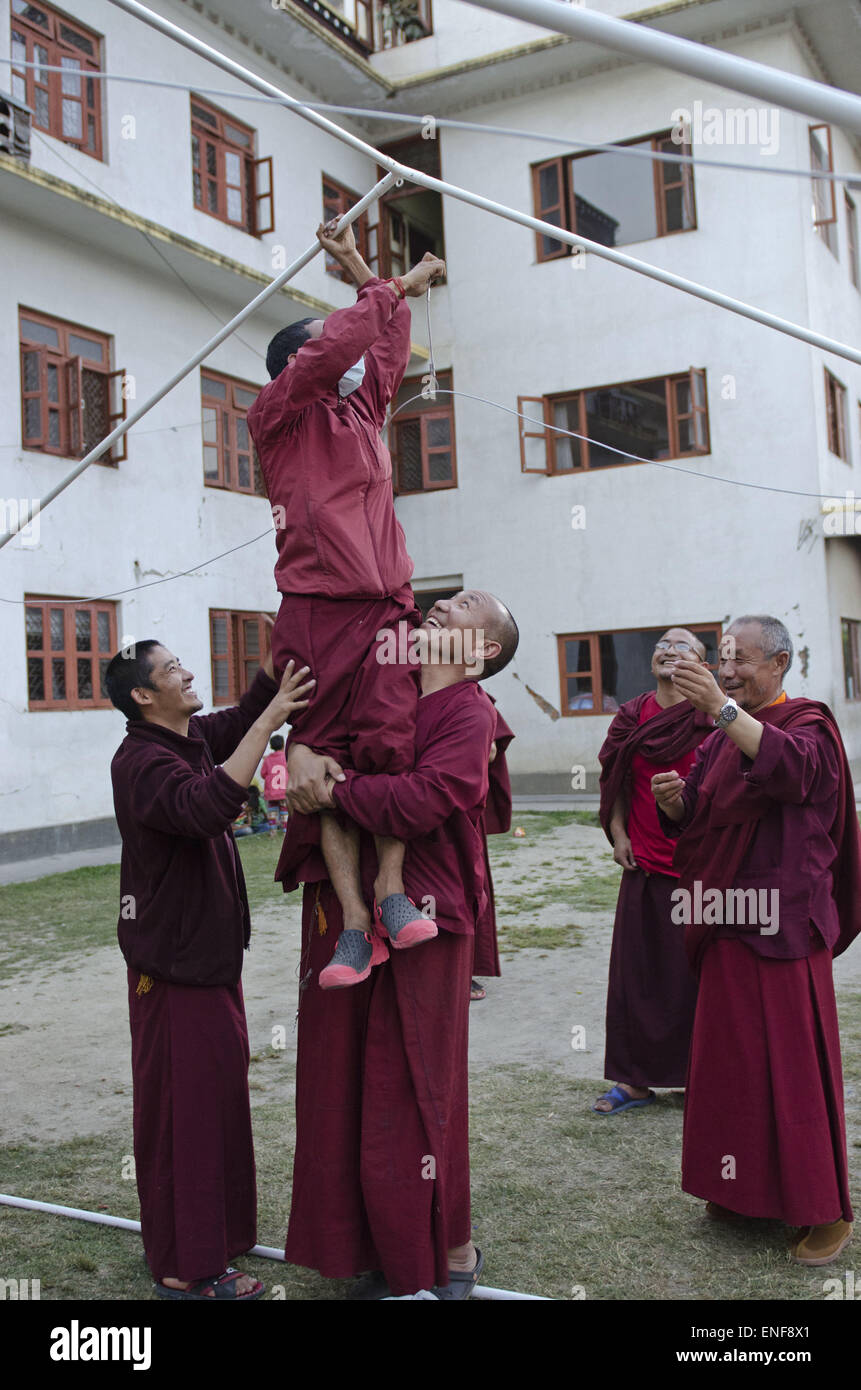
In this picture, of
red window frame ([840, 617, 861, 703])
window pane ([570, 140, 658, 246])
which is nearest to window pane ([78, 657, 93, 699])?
window pane ([570, 140, 658, 246])

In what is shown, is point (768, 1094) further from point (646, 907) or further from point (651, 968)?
point (646, 907)

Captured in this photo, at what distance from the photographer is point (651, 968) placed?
4777mm

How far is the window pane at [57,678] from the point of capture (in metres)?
12.4

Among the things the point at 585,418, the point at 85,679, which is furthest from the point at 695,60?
the point at 585,418

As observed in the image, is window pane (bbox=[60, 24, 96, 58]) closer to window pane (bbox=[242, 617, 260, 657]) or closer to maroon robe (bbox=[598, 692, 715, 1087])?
window pane (bbox=[242, 617, 260, 657])

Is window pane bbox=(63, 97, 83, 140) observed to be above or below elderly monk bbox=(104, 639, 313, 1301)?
above

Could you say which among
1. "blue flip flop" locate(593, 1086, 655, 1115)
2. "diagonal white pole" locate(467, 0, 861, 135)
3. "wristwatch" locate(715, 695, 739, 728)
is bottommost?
→ "blue flip flop" locate(593, 1086, 655, 1115)

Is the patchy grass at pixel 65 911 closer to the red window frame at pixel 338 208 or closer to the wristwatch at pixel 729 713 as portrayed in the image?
the wristwatch at pixel 729 713

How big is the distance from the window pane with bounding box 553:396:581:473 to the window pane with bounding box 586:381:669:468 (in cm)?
20

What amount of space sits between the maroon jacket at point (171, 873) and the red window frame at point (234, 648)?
11460mm

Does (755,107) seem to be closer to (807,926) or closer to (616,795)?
(616,795)

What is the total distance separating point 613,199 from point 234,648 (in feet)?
27.7

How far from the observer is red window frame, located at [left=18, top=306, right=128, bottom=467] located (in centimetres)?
1230

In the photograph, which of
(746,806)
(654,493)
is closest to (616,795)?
(746,806)
